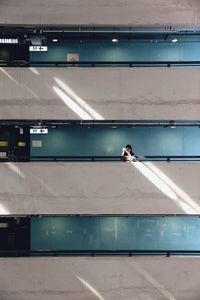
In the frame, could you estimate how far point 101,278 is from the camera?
11.7 m

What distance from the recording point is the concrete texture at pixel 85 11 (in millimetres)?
11914

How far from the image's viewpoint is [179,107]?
1177cm

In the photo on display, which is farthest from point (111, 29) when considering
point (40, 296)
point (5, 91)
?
point (40, 296)

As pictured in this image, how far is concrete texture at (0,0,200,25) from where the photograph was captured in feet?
39.1

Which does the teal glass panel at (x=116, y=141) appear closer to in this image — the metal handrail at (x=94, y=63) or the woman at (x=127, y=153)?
Answer: the woman at (x=127, y=153)

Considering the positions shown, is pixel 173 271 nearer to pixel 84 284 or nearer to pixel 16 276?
pixel 84 284

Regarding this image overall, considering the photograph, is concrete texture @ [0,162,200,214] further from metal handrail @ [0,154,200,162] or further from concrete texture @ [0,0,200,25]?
concrete texture @ [0,0,200,25]

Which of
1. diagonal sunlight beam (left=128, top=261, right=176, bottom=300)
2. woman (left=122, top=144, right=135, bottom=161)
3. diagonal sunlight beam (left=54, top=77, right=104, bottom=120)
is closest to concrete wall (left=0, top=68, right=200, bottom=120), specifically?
diagonal sunlight beam (left=54, top=77, right=104, bottom=120)

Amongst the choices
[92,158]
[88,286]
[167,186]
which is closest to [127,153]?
[92,158]

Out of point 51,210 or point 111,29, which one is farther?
point 111,29

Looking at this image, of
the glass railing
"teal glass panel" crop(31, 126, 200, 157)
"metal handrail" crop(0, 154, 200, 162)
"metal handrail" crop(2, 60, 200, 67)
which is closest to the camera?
"metal handrail" crop(0, 154, 200, 162)

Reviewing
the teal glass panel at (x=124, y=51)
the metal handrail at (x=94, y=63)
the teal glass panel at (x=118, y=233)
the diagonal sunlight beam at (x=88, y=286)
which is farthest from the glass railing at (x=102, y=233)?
the teal glass panel at (x=124, y=51)

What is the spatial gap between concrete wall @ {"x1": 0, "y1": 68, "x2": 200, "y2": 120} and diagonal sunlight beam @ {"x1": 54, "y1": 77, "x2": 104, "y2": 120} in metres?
0.03

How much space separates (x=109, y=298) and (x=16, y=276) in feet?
9.17
